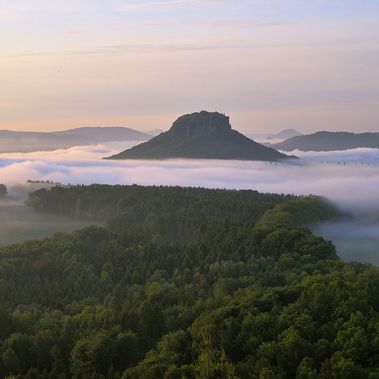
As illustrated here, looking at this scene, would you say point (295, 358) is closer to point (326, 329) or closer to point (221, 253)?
point (326, 329)

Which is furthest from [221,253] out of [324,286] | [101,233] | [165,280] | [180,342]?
[180,342]

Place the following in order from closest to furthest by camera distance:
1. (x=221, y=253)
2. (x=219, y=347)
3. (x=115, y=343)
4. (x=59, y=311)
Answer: (x=219, y=347) < (x=115, y=343) < (x=59, y=311) < (x=221, y=253)

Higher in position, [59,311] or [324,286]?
[324,286]

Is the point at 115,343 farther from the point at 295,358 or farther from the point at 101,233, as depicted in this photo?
the point at 101,233

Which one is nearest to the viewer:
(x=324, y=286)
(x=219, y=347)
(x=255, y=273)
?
(x=219, y=347)

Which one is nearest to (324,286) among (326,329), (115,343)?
(326,329)

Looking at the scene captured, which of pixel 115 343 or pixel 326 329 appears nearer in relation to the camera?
pixel 326 329
